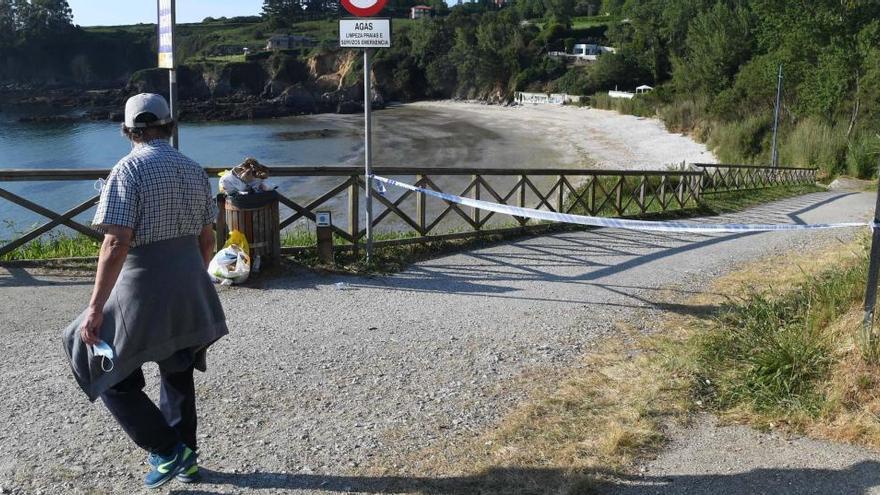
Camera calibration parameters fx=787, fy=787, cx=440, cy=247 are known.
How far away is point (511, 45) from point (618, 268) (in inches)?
3910

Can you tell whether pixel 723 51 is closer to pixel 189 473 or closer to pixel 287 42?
pixel 189 473

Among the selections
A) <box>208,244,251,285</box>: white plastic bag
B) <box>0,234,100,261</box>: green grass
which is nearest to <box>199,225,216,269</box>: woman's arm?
<box>208,244,251,285</box>: white plastic bag

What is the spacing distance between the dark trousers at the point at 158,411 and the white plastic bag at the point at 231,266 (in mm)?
3953

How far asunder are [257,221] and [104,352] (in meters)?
4.74

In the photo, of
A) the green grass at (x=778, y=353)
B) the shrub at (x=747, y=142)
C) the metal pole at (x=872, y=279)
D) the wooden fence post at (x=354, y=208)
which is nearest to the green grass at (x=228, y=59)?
the shrub at (x=747, y=142)

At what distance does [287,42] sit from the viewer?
12681 centimetres

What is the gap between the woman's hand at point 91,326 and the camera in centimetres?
337

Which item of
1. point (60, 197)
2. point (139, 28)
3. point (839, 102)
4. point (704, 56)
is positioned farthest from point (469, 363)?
point (139, 28)

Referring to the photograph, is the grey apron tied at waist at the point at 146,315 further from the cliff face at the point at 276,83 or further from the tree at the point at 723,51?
the cliff face at the point at 276,83

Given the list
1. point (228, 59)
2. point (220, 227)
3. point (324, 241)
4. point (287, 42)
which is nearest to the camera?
point (220, 227)

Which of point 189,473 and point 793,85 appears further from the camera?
point 793,85

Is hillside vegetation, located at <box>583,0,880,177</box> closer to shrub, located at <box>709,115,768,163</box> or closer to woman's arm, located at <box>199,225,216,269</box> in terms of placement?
shrub, located at <box>709,115,768,163</box>

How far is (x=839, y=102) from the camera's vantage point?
35281 millimetres

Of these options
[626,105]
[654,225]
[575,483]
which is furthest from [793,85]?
[575,483]
